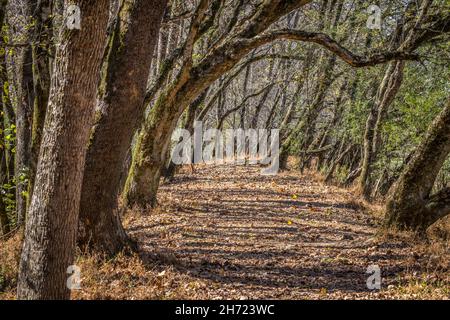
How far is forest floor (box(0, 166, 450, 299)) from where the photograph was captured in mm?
6273

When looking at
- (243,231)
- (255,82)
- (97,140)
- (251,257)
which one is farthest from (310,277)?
(255,82)

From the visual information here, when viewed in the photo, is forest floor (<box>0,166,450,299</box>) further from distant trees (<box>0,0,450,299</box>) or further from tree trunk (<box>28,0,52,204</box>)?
tree trunk (<box>28,0,52,204</box>)

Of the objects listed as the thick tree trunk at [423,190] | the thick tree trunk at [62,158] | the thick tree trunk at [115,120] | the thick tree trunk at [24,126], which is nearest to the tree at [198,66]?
the thick tree trunk at [423,190]

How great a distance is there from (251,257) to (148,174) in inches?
153

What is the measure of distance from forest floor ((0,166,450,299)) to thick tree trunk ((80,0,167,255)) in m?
0.50

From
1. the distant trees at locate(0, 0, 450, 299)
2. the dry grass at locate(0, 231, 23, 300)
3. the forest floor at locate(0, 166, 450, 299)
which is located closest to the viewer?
the distant trees at locate(0, 0, 450, 299)

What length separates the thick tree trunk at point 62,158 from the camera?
181 inches

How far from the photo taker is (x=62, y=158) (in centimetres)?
473

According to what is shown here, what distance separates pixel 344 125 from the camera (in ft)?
64.4

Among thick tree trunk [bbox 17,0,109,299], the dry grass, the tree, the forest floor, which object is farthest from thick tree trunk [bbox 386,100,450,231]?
the dry grass

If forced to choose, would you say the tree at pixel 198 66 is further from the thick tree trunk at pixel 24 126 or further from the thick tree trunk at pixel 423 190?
the thick tree trunk at pixel 24 126

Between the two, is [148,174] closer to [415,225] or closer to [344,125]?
[415,225]

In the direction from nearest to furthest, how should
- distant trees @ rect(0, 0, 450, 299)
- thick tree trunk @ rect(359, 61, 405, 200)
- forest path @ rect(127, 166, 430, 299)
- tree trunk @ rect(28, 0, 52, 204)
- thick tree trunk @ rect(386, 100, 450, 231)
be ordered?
distant trees @ rect(0, 0, 450, 299) → forest path @ rect(127, 166, 430, 299) → tree trunk @ rect(28, 0, 52, 204) → thick tree trunk @ rect(386, 100, 450, 231) → thick tree trunk @ rect(359, 61, 405, 200)

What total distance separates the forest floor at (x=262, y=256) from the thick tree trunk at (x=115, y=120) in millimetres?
498
